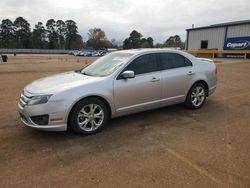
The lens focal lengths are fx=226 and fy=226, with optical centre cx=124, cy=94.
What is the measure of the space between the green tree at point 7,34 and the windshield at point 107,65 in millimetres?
95851

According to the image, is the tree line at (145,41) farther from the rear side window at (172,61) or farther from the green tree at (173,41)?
the rear side window at (172,61)

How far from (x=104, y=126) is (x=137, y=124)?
712 mm

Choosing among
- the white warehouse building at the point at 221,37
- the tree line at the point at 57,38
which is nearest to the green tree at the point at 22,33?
the tree line at the point at 57,38

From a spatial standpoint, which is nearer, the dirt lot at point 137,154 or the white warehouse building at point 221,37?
the dirt lot at point 137,154

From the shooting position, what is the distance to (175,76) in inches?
205

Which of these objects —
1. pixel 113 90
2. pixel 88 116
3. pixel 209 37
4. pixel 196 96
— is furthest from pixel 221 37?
pixel 88 116

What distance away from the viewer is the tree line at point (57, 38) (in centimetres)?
9025

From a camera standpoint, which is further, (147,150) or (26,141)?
(26,141)

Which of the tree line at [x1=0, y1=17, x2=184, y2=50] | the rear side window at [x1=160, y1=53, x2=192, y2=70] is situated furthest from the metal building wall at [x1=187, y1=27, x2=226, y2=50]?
the tree line at [x1=0, y1=17, x2=184, y2=50]

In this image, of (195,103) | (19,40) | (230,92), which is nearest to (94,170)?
(195,103)

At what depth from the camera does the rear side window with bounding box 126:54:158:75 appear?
474 cm

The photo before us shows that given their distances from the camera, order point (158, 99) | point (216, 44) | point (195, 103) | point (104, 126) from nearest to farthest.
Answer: point (104, 126) → point (158, 99) → point (195, 103) → point (216, 44)

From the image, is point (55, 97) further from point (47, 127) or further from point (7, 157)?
point (7, 157)

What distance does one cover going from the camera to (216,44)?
36656mm
